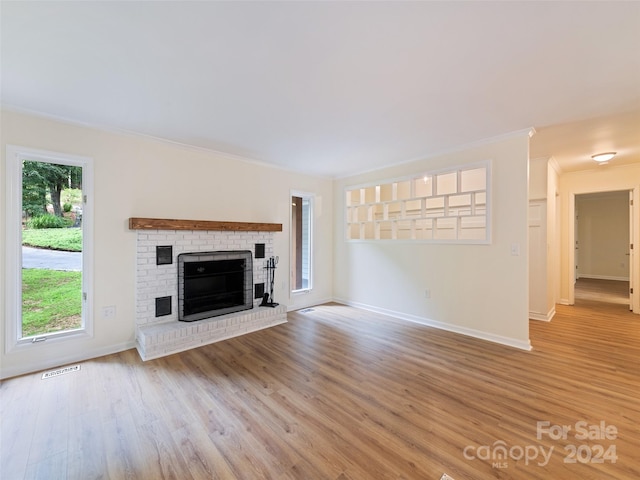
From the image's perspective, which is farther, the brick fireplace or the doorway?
the doorway

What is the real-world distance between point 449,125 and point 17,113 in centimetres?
451

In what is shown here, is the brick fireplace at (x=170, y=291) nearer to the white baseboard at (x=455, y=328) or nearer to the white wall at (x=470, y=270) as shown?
the white baseboard at (x=455, y=328)

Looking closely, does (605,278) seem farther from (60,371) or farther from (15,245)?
(15,245)

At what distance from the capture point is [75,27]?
64.2 inches

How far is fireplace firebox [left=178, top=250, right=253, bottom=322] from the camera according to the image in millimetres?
3602

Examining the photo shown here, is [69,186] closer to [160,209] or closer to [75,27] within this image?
[160,209]

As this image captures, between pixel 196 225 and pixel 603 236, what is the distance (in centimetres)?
1103

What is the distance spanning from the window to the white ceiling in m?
2.11

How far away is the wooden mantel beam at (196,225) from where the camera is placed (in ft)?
10.4

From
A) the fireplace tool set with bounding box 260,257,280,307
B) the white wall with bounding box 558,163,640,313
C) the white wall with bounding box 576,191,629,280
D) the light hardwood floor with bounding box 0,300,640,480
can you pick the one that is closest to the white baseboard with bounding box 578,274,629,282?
the white wall with bounding box 576,191,629,280

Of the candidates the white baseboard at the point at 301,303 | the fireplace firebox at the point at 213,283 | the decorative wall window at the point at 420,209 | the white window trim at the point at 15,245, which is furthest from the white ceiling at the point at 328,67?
the white baseboard at the point at 301,303

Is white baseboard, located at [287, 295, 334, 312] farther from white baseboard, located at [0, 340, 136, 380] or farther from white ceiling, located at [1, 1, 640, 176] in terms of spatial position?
white ceiling, located at [1, 1, 640, 176]

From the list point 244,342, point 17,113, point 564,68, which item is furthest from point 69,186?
point 564,68

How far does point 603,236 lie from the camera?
7941mm
